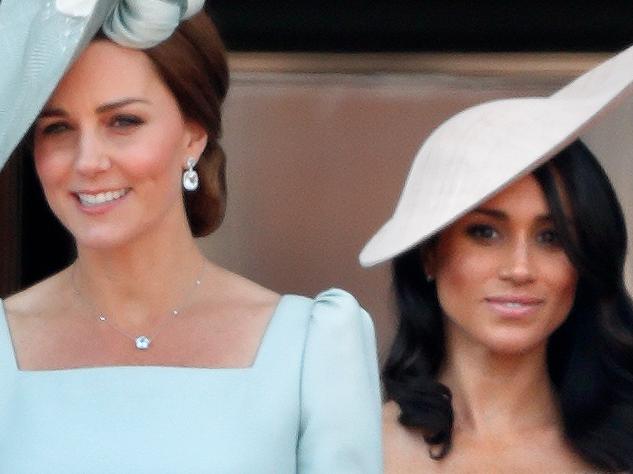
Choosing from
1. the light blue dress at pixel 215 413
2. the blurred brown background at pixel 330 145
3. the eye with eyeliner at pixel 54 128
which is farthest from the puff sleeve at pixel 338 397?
the blurred brown background at pixel 330 145

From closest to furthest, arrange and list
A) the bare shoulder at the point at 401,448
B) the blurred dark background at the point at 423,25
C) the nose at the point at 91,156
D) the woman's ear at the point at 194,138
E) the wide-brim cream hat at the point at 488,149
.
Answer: the nose at the point at 91,156 → the woman's ear at the point at 194,138 → the wide-brim cream hat at the point at 488,149 → the bare shoulder at the point at 401,448 → the blurred dark background at the point at 423,25

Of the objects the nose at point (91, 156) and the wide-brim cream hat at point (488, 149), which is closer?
the nose at point (91, 156)

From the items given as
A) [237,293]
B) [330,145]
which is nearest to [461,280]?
[237,293]

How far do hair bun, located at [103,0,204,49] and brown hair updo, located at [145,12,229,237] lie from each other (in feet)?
0.07

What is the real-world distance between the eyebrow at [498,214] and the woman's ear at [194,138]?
0.45 meters

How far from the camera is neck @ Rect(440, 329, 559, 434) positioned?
9.31 ft

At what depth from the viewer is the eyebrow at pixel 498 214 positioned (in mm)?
2727

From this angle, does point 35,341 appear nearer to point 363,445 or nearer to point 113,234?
point 113,234

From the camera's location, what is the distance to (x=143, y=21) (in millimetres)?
2424

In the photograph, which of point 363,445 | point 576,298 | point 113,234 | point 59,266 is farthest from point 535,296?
point 59,266

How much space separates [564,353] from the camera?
9.46 feet

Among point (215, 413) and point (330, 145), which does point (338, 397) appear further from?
point (330, 145)

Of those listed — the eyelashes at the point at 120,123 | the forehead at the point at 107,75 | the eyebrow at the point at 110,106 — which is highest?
the forehead at the point at 107,75

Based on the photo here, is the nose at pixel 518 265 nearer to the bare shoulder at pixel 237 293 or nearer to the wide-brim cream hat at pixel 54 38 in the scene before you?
the bare shoulder at pixel 237 293
